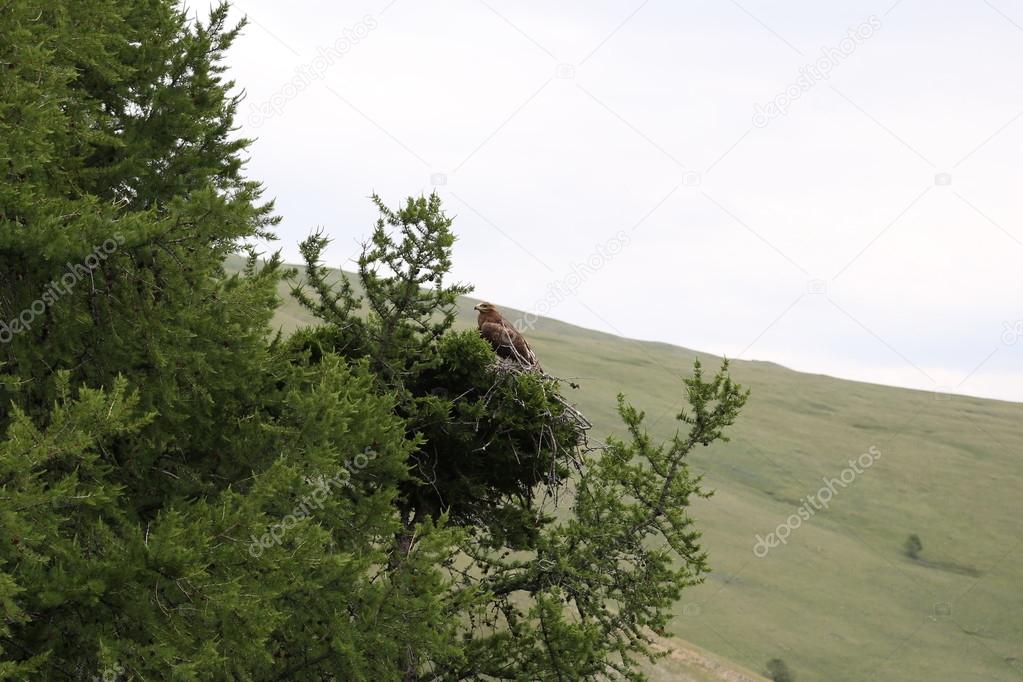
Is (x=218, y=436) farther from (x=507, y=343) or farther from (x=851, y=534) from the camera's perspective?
(x=851, y=534)

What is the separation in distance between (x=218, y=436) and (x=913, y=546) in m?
91.2

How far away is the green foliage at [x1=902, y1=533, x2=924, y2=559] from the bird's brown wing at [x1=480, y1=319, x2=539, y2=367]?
84417 mm

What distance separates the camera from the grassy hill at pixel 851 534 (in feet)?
221

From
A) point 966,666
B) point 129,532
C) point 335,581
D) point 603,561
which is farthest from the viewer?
point 966,666

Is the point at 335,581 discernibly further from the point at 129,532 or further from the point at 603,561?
the point at 603,561

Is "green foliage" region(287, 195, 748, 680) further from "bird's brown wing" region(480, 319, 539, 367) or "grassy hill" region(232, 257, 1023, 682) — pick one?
"grassy hill" region(232, 257, 1023, 682)

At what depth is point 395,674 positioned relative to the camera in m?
9.77

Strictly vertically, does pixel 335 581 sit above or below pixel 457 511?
below

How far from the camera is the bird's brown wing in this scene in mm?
13703

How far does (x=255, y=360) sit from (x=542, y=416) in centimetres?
464

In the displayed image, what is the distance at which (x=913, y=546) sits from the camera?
89.3 m

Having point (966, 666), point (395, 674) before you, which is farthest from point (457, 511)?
point (966, 666)

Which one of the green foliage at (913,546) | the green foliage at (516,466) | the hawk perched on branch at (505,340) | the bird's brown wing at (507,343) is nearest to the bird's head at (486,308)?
the hawk perched on branch at (505,340)

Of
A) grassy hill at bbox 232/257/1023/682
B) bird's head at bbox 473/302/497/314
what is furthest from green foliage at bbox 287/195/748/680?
grassy hill at bbox 232/257/1023/682
